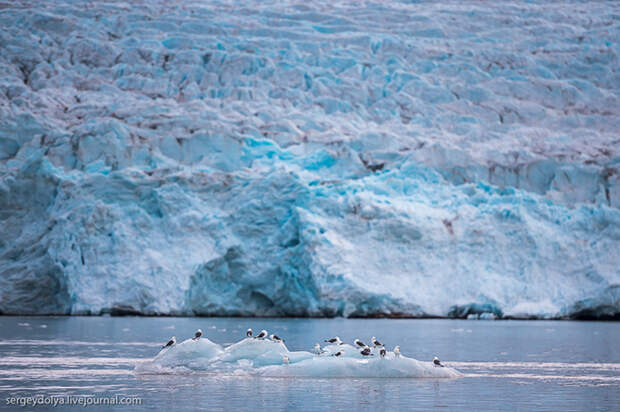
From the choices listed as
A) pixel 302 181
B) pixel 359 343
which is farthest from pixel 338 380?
pixel 302 181

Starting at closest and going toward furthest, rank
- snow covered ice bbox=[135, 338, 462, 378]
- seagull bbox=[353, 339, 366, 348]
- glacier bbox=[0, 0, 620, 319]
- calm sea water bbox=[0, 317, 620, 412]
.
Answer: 1. calm sea water bbox=[0, 317, 620, 412]
2. snow covered ice bbox=[135, 338, 462, 378]
3. seagull bbox=[353, 339, 366, 348]
4. glacier bbox=[0, 0, 620, 319]

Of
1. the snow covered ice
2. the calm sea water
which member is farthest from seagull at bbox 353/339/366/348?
the calm sea water

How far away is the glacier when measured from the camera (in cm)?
2964

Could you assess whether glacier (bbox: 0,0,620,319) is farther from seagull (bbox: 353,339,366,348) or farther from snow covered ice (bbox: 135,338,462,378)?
snow covered ice (bbox: 135,338,462,378)

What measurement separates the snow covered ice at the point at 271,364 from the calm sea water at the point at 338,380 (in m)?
0.27

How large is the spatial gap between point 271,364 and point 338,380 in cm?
120

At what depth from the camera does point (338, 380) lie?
13.1m

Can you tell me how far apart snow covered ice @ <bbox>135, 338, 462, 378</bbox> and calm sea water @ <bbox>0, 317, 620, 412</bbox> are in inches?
10.5

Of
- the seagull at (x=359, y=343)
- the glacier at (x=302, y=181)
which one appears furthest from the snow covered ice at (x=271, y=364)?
the glacier at (x=302, y=181)

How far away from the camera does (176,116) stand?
116ft

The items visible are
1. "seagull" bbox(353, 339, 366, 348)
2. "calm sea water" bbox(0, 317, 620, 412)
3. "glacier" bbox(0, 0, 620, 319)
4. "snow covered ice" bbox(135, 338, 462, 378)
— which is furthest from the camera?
"glacier" bbox(0, 0, 620, 319)

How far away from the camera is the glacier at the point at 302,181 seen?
29.6m

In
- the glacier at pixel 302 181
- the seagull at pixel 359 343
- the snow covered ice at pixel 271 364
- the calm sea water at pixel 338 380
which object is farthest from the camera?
the glacier at pixel 302 181

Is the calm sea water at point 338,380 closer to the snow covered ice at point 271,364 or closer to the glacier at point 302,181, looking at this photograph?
the snow covered ice at point 271,364
